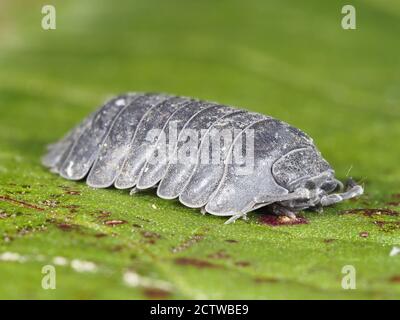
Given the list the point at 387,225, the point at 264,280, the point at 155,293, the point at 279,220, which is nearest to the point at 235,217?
the point at 279,220

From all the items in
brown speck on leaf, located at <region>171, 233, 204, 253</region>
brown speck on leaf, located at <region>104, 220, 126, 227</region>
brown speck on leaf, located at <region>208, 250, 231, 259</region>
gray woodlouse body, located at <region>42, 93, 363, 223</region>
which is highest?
gray woodlouse body, located at <region>42, 93, 363, 223</region>

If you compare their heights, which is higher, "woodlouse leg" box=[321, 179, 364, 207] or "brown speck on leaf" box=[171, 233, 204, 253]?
"woodlouse leg" box=[321, 179, 364, 207]

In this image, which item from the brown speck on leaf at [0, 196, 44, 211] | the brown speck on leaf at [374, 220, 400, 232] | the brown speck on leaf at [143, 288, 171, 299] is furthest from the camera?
the brown speck on leaf at [374, 220, 400, 232]

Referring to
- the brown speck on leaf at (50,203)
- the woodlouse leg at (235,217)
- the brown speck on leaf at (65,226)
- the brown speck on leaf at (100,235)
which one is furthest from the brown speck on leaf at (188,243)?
the brown speck on leaf at (50,203)

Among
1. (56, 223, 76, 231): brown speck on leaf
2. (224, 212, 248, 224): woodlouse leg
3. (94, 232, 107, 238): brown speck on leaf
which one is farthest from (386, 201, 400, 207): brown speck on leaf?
(56, 223, 76, 231): brown speck on leaf

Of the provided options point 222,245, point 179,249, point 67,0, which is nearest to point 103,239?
point 179,249

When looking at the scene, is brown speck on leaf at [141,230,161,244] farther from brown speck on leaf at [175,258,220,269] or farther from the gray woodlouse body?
the gray woodlouse body
